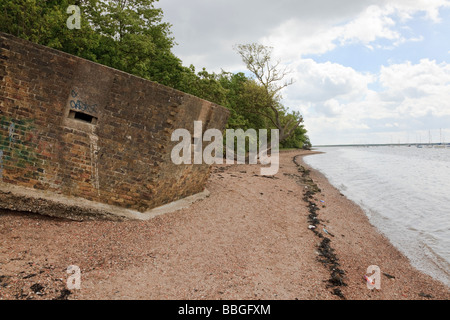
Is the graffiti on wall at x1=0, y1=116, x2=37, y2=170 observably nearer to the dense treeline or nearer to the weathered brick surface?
the weathered brick surface

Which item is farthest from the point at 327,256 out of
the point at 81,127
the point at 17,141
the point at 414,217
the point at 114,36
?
the point at 114,36

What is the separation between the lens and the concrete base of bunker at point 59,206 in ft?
18.7

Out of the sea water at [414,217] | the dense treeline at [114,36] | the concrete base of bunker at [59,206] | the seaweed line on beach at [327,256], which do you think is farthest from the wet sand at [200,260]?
the dense treeline at [114,36]

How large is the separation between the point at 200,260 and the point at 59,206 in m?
3.47

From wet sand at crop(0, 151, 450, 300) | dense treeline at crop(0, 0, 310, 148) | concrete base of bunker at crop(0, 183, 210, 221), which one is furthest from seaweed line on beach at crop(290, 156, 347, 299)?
dense treeline at crop(0, 0, 310, 148)

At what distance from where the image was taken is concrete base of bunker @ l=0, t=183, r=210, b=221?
571cm

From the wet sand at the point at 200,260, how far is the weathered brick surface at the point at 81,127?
2.82ft

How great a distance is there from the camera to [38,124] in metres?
5.80

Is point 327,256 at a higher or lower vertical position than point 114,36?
lower

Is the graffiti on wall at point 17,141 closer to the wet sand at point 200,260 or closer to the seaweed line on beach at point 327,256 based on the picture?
the wet sand at point 200,260

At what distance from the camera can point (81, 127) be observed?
19.7ft

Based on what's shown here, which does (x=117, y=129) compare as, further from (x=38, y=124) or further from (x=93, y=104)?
(x=38, y=124)

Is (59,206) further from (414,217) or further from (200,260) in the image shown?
(414,217)
